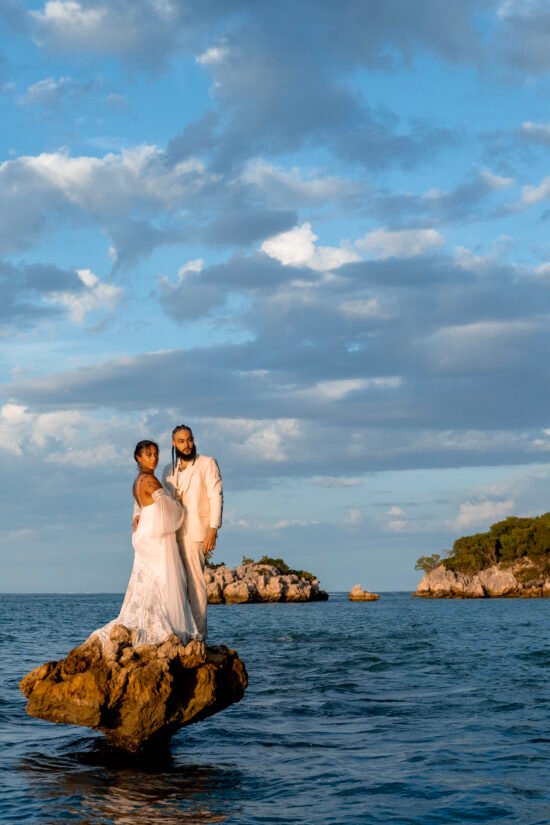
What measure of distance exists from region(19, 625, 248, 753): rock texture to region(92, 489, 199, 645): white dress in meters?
0.19

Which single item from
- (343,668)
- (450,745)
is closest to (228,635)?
(343,668)

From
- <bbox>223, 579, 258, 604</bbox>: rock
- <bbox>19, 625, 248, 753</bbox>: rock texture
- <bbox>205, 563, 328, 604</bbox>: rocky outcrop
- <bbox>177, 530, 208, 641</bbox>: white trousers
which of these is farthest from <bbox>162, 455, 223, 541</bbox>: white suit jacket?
<bbox>223, 579, 258, 604</bbox>: rock

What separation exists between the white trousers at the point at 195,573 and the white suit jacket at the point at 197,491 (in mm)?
116

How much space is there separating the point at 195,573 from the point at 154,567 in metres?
0.68

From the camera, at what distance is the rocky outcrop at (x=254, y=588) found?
113m

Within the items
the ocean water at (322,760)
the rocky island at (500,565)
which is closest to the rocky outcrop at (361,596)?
the rocky island at (500,565)

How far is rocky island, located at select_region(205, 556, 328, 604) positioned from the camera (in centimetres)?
11281

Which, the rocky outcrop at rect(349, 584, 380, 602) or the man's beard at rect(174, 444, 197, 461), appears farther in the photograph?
the rocky outcrop at rect(349, 584, 380, 602)

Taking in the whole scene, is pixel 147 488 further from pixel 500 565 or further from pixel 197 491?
pixel 500 565

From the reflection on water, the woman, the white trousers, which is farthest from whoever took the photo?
the white trousers

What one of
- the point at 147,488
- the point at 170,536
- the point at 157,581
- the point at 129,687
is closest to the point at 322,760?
the point at 129,687

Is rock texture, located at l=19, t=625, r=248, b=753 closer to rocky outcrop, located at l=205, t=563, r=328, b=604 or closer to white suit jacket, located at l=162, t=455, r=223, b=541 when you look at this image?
white suit jacket, located at l=162, t=455, r=223, b=541

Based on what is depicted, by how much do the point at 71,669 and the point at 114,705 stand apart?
2.73 feet

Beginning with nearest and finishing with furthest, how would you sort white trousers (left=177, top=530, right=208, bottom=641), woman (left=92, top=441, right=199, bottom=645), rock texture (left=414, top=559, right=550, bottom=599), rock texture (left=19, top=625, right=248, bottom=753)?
rock texture (left=19, top=625, right=248, bottom=753)
woman (left=92, top=441, right=199, bottom=645)
white trousers (left=177, top=530, right=208, bottom=641)
rock texture (left=414, top=559, right=550, bottom=599)
